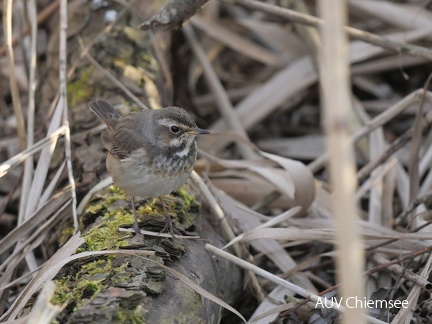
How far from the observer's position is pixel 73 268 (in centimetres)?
327

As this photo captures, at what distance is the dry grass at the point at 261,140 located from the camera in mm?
3684

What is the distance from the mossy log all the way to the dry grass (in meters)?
0.10

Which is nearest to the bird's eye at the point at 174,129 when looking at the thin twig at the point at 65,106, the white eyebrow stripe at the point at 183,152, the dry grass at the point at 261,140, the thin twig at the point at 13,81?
the white eyebrow stripe at the point at 183,152

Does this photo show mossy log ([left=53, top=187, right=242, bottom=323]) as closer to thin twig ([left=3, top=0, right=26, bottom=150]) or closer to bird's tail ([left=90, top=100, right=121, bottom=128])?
bird's tail ([left=90, top=100, right=121, bottom=128])

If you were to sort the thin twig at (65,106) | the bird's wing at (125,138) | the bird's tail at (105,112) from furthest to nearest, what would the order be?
the bird's tail at (105,112) → the bird's wing at (125,138) → the thin twig at (65,106)

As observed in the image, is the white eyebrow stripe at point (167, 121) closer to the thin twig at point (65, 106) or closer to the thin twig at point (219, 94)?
the thin twig at point (65, 106)

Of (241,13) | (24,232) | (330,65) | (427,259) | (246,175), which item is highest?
(330,65)

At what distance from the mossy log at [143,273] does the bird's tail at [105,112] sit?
0.48 metres

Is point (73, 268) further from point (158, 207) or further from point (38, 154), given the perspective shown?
point (38, 154)

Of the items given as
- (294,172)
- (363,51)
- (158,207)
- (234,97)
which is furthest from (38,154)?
(363,51)

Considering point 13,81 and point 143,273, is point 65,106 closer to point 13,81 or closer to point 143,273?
point 13,81

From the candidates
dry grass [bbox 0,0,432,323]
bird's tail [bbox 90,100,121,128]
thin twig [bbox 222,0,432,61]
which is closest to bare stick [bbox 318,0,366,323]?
dry grass [bbox 0,0,432,323]

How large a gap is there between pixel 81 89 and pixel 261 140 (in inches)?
79.7

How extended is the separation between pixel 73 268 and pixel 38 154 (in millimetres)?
1709
